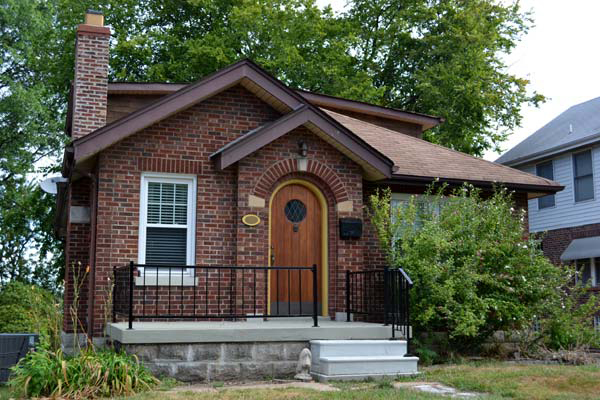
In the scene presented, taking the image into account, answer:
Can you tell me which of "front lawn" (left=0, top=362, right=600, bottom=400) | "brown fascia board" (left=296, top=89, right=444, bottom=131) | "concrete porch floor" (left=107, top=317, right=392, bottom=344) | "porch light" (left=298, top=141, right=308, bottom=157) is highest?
"brown fascia board" (left=296, top=89, right=444, bottom=131)

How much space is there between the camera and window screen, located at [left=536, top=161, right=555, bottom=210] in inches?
904

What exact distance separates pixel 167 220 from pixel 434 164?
5.80 meters

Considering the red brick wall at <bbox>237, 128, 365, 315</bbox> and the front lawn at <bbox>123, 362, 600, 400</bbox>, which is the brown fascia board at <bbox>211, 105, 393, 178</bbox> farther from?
the front lawn at <bbox>123, 362, 600, 400</bbox>

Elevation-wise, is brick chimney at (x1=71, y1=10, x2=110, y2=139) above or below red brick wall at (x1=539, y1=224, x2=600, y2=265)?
above

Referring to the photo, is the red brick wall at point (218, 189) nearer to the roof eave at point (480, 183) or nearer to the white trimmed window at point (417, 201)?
the roof eave at point (480, 183)

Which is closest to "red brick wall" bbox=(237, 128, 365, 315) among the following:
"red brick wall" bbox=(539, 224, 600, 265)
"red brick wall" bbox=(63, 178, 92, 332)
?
"red brick wall" bbox=(63, 178, 92, 332)

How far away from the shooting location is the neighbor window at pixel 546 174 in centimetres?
2298

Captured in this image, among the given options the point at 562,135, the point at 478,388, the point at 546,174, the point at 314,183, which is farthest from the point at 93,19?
the point at 562,135

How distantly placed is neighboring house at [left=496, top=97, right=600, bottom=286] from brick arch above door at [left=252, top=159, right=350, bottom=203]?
10335mm

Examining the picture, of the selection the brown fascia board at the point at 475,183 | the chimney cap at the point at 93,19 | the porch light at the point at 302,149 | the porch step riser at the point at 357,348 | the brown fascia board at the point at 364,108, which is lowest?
the porch step riser at the point at 357,348

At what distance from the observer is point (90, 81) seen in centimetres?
1250

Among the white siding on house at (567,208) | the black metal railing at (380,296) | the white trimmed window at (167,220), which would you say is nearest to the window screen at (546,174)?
the white siding on house at (567,208)

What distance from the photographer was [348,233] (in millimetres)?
11945

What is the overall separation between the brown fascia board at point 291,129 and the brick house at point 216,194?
0.02 metres
